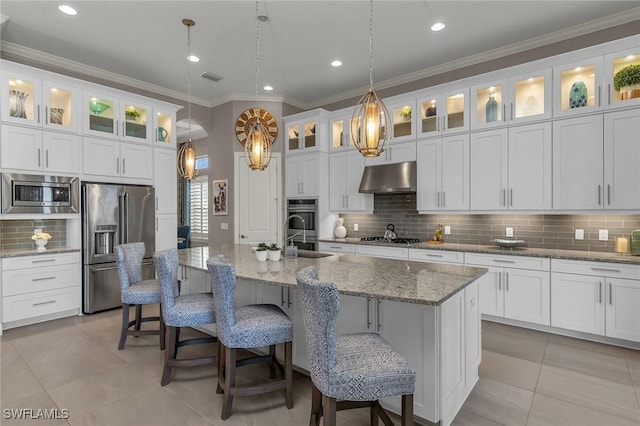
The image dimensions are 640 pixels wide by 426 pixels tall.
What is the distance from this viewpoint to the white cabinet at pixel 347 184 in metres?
5.36

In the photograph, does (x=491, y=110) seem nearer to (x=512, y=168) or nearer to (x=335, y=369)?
(x=512, y=168)

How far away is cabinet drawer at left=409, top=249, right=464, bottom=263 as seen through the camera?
13.7 ft

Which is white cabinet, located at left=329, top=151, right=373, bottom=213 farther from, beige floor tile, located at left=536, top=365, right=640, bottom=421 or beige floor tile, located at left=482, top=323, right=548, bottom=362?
beige floor tile, located at left=536, top=365, right=640, bottom=421

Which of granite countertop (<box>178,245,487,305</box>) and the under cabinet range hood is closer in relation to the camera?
granite countertop (<box>178,245,487,305</box>)

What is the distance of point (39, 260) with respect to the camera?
13.2 feet

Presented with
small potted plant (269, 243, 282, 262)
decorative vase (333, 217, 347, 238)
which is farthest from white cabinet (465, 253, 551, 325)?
small potted plant (269, 243, 282, 262)

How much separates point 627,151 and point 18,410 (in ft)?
18.5

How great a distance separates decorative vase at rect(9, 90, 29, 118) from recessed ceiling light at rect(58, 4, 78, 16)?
1.24 meters

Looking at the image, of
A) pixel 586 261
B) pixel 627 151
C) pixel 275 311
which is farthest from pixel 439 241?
pixel 275 311

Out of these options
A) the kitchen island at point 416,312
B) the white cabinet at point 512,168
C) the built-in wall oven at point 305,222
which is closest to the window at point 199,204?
the built-in wall oven at point 305,222

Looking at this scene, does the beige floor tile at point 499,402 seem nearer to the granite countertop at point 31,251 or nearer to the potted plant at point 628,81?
the potted plant at point 628,81

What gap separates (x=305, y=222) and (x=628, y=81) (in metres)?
4.41

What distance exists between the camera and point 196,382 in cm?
263

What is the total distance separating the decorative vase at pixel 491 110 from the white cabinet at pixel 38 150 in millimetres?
5333
